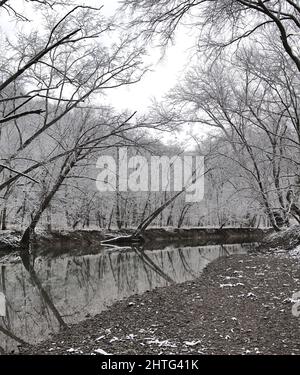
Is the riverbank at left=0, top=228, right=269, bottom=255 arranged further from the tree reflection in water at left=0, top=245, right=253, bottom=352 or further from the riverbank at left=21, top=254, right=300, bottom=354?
the riverbank at left=21, top=254, right=300, bottom=354

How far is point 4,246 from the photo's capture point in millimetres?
22469

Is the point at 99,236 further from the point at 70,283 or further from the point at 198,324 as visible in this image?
the point at 198,324

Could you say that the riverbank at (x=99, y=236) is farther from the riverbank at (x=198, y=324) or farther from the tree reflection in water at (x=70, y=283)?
the riverbank at (x=198, y=324)

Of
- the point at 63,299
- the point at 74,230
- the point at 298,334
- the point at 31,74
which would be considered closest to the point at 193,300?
the point at 298,334

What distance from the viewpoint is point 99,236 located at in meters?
29.8

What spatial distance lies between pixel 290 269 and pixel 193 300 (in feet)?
13.9

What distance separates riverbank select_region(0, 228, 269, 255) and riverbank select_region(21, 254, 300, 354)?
15.2 metres

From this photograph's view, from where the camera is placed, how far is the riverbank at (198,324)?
220 inches

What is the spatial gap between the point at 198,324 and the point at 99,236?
2363 centimetres

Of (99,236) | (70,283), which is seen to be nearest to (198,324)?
(70,283)

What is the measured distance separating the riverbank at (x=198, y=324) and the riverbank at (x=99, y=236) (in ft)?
49.9

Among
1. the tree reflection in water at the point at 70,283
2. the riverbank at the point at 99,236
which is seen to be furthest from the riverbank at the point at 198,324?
the riverbank at the point at 99,236

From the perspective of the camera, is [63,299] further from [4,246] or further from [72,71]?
[4,246]

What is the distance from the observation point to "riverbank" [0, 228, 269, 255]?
23.4m
